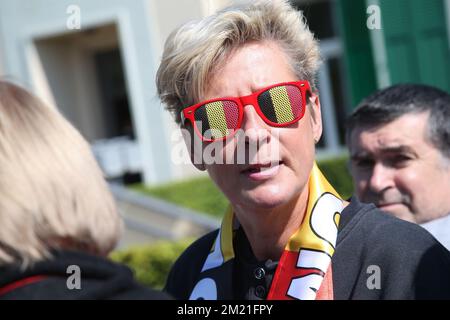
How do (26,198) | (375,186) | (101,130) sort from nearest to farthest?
(26,198), (375,186), (101,130)

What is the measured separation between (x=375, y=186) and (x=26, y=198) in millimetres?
1586

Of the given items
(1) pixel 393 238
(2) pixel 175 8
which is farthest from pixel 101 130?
(1) pixel 393 238

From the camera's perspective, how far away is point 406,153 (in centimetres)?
278

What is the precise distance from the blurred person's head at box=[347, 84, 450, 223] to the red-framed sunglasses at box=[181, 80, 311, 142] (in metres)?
0.78

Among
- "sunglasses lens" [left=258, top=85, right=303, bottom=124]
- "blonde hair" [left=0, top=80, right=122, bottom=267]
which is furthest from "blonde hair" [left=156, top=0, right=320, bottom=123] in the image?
"blonde hair" [left=0, top=80, right=122, bottom=267]

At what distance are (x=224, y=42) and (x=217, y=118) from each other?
0.74ft

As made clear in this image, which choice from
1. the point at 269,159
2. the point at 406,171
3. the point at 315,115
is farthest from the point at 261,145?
the point at 406,171

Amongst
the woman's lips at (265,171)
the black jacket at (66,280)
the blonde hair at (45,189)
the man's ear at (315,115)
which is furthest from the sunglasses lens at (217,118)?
the black jacket at (66,280)

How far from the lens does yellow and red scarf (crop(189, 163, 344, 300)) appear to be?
76.9 inches

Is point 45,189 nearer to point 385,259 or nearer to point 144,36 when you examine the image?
point 385,259

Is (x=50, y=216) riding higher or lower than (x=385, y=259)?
higher

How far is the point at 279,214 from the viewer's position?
2.12m

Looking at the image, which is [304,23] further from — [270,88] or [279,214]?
[279,214]

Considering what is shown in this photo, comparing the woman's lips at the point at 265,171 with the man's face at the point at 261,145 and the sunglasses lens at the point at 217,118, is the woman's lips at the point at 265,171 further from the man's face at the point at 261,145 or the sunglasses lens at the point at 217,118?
the sunglasses lens at the point at 217,118
